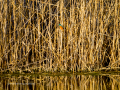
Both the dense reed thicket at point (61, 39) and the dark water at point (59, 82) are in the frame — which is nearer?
the dark water at point (59, 82)

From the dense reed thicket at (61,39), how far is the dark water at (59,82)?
7.1 inches

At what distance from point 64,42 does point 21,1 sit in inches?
37.6

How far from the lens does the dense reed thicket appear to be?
176 inches

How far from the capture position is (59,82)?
3.82 meters

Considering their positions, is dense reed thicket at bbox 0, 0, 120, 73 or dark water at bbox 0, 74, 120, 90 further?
dense reed thicket at bbox 0, 0, 120, 73

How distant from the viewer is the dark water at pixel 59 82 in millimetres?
3492

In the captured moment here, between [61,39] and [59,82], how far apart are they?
2.89 feet

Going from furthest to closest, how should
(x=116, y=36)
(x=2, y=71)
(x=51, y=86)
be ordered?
(x=116, y=36) → (x=2, y=71) → (x=51, y=86)

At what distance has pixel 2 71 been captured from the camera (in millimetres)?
4422

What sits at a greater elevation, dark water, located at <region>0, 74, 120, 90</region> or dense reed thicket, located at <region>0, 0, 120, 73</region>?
dense reed thicket, located at <region>0, 0, 120, 73</region>

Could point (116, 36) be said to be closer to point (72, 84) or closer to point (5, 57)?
point (72, 84)

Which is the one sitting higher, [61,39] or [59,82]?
[61,39]

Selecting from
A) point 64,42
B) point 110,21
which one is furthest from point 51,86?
point 110,21

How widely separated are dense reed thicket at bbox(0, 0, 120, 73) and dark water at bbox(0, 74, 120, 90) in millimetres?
180
